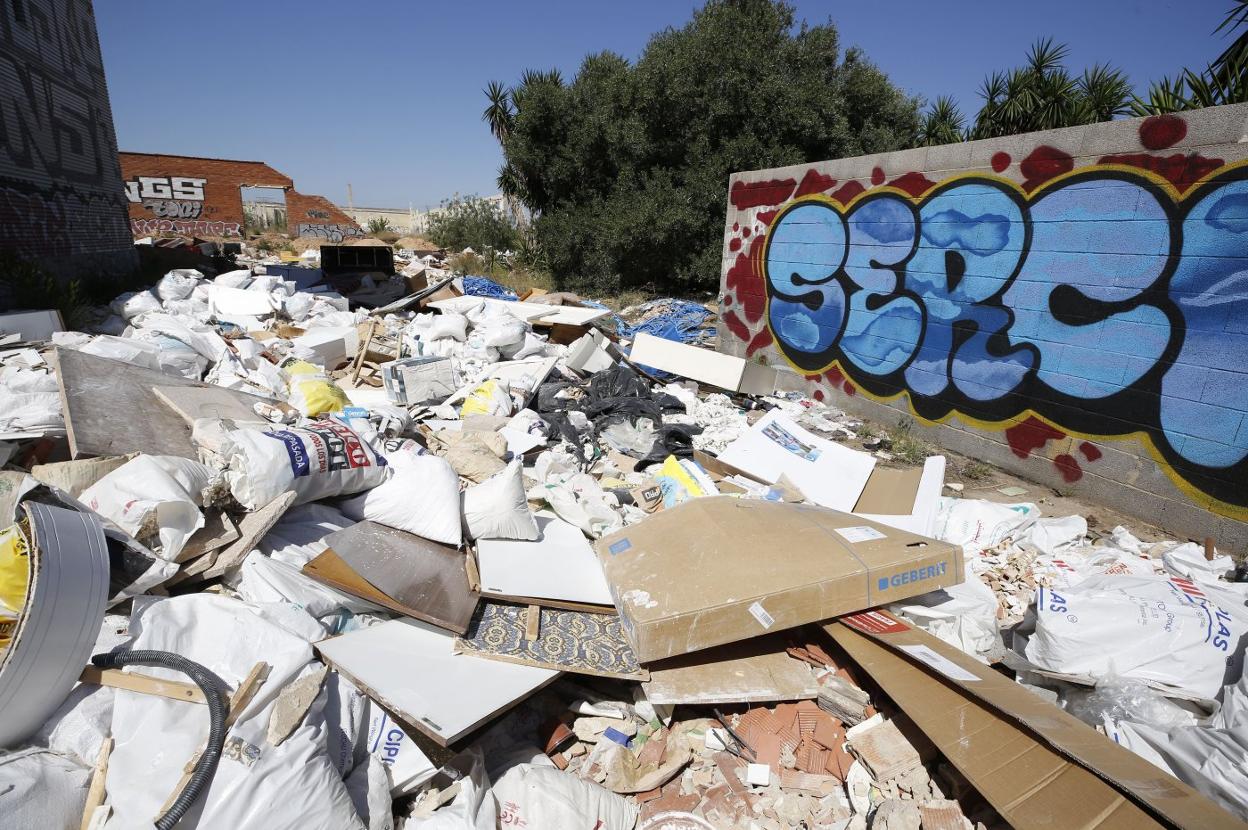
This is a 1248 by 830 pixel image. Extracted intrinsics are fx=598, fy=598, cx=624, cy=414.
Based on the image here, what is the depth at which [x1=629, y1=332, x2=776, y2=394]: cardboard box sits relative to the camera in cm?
602

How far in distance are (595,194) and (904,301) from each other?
9.91 m

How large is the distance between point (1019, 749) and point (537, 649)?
1610mm

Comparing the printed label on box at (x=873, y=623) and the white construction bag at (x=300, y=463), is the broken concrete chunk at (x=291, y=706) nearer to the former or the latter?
the white construction bag at (x=300, y=463)

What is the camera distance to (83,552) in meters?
1.77

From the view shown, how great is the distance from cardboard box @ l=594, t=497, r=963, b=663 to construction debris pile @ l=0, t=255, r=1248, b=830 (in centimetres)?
1

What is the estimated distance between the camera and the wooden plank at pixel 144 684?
1673 mm

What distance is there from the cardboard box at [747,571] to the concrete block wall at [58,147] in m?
9.11

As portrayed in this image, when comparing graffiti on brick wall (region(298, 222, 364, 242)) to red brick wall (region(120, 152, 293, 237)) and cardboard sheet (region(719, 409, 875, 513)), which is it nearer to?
red brick wall (region(120, 152, 293, 237))

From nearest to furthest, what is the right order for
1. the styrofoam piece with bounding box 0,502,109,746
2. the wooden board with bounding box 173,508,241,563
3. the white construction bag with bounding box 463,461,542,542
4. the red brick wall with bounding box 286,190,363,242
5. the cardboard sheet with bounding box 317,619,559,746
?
1. the styrofoam piece with bounding box 0,502,109,746
2. the cardboard sheet with bounding box 317,619,559,746
3. the wooden board with bounding box 173,508,241,563
4. the white construction bag with bounding box 463,461,542,542
5. the red brick wall with bounding box 286,190,363,242

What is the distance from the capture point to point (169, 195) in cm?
2338

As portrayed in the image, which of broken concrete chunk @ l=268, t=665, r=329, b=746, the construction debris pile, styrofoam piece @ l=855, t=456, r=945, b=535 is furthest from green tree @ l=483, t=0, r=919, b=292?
broken concrete chunk @ l=268, t=665, r=329, b=746

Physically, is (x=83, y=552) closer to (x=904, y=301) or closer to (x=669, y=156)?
(x=904, y=301)

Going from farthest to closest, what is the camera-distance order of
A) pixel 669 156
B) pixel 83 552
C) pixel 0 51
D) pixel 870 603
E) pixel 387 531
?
pixel 669 156 < pixel 0 51 < pixel 387 531 < pixel 870 603 < pixel 83 552

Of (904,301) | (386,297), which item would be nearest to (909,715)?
(904,301)
